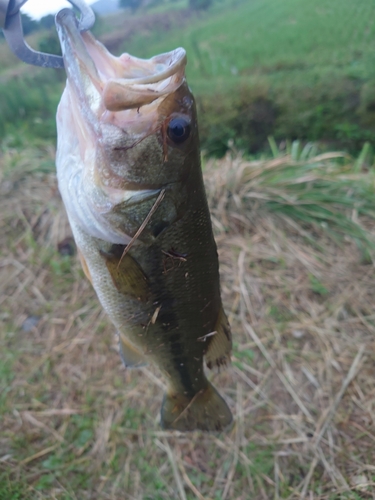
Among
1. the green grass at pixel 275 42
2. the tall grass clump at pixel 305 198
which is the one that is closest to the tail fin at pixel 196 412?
the tall grass clump at pixel 305 198

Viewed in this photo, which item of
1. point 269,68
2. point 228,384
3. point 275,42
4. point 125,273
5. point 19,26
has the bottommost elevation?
point 228,384

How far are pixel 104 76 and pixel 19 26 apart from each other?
137 millimetres

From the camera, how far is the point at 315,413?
4.64ft

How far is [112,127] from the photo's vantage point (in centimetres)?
56

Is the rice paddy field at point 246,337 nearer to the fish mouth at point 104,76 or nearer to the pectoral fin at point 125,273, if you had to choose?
the pectoral fin at point 125,273

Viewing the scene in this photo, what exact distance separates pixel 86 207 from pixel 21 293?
1.55 m

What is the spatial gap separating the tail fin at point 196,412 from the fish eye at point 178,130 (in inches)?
28.7

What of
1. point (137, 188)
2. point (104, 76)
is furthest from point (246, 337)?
point (104, 76)

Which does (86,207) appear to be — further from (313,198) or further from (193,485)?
(313,198)

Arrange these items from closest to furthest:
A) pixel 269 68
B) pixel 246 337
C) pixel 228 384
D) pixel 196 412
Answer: pixel 196 412 < pixel 228 384 < pixel 246 337 < pixel 269 68

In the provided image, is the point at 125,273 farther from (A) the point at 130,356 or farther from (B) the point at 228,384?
(B) the point at 228,384

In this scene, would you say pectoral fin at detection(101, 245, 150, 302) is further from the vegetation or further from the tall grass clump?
the vegetation

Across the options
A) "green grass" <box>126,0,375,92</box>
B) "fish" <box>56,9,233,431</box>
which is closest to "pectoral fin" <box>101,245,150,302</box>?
"fish" <box>56,9,233,431</box>

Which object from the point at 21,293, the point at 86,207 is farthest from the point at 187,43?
the point at 86,207
